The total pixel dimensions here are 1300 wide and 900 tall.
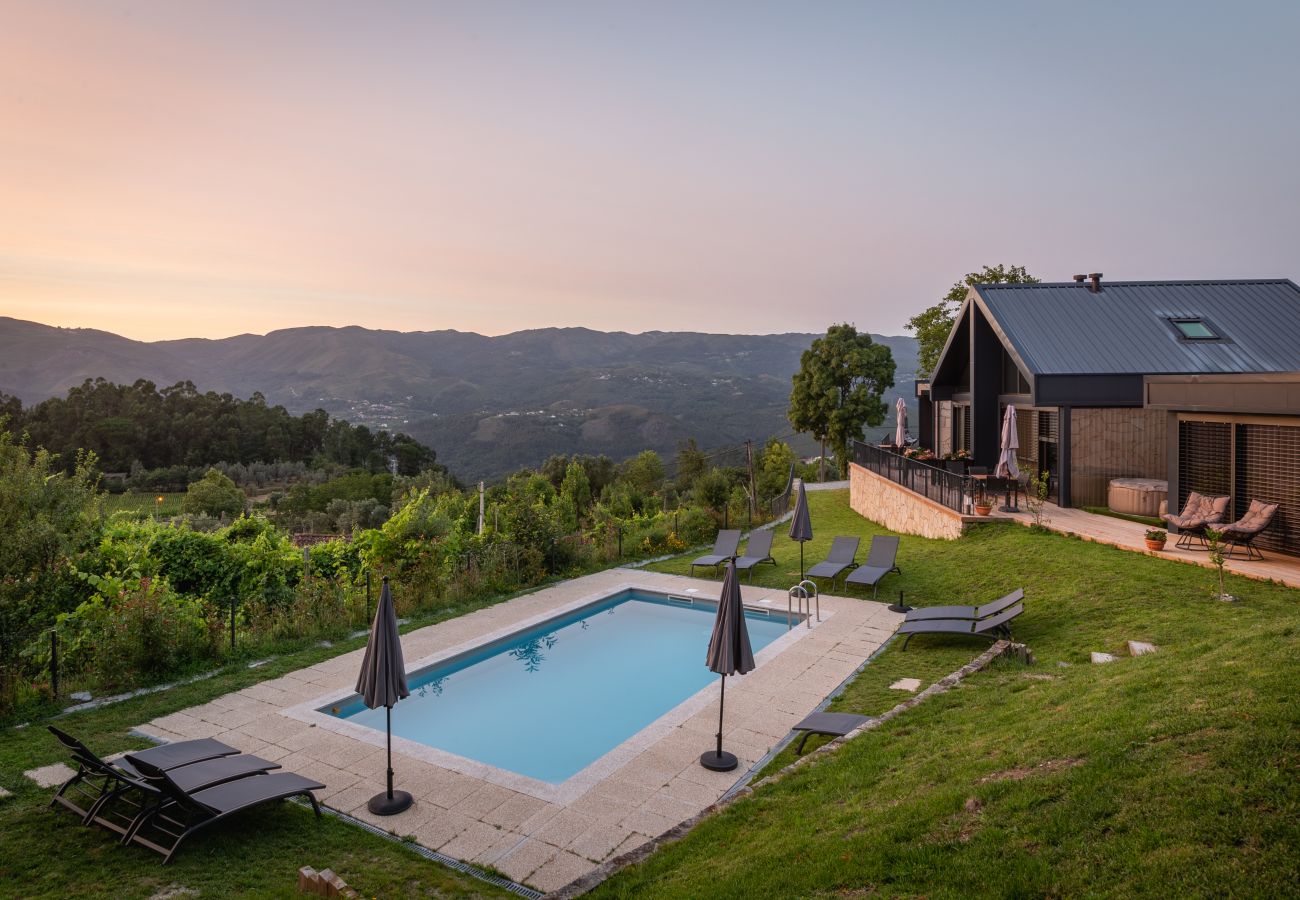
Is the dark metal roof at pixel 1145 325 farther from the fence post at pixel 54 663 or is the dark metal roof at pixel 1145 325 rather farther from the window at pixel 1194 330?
the fence post at pixel 54 663

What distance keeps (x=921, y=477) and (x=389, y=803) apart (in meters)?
15.1

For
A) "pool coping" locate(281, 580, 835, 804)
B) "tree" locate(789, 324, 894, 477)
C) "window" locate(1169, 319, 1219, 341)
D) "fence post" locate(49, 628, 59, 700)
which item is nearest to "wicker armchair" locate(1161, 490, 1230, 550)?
"pool coping" locate(281, 580, 835, 804)

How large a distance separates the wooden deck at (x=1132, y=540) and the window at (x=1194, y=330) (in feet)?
18.6

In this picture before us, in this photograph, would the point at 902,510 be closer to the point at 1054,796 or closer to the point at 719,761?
the point at 719,761

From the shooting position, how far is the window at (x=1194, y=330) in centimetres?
1712

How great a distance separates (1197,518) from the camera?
11.8 m

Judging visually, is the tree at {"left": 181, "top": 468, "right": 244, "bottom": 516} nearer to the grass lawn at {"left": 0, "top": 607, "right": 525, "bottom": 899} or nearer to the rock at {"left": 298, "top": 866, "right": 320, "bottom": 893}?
the grass lawn at {"left": 0, "top": 607, "right": 525, "bottom": 899}

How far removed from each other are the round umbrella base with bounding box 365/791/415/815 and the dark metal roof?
50.0 ft

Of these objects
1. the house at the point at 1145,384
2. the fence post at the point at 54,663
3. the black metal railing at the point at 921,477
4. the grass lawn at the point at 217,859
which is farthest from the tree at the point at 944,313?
the fence post at the point at 54,663

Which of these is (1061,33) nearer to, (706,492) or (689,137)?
(689,137)

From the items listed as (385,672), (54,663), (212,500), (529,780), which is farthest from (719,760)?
(212,500)

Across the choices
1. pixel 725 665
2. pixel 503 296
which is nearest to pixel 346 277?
pixel 503 296

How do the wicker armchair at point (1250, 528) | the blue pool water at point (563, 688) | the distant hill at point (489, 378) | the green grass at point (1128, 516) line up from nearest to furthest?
the blue pool water at point (563, 688) → the wicker armchair at point (1250, 528) → the green grass at point (1128, 516) → the distant hill at point (489, 378)

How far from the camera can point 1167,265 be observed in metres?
35.6
